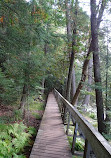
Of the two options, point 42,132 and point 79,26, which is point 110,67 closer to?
point 42,132

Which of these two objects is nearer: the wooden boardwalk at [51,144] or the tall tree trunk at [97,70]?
the wooden boardwalk at [51,144]

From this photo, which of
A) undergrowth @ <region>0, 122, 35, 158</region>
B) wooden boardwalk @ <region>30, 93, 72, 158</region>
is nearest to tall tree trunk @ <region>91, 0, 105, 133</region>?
wooden boardwalk @ <region>30, 93, 72, 158</region>

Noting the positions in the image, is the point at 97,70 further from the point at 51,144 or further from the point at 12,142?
the point at 12,142

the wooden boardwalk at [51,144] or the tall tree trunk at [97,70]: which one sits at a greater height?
the tall tree trunk at [97,70]

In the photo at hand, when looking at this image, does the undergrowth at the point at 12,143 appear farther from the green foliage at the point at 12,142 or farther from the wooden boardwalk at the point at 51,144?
the wooden boardwalk at the point at 51,144

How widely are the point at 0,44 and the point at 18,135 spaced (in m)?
3.14

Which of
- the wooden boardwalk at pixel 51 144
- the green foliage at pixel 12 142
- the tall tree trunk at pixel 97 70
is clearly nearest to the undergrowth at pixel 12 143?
the green foliage at pixel 12 142

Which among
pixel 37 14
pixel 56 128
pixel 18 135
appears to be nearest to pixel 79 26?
pixel 37 14

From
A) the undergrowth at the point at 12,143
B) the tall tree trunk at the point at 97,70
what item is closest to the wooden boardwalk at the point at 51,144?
the undergrowth at the point at 12,143

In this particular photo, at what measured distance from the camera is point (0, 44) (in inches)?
172

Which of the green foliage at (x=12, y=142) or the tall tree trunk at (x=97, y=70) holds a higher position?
the tall tree trunk at (x=97, y=70)

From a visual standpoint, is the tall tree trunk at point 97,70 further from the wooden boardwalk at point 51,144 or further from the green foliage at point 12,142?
the green foliage at point 12,142

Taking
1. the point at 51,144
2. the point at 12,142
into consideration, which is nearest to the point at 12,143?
the point at 12,142

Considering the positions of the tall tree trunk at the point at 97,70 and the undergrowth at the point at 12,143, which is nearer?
the undergrowth at the point at 12,143
